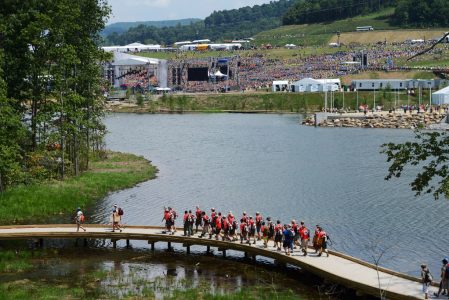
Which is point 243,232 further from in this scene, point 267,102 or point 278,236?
point 267,102

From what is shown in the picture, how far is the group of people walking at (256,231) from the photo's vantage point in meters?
44.9

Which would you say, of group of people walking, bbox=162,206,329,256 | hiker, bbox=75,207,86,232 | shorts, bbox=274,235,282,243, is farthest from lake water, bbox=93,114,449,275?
hiker, bbox=75,207,86,232

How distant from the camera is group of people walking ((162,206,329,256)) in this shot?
44.9m

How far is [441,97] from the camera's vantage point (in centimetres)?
16075

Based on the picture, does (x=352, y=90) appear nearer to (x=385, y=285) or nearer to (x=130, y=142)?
(x=130, y=142)

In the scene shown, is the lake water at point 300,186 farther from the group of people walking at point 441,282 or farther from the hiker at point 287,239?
the group of people walking at point 441,282

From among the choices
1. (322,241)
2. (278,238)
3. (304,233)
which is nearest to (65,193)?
(278,238)

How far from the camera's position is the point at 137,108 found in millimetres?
195000

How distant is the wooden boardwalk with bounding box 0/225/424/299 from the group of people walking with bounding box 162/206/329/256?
1.78ft

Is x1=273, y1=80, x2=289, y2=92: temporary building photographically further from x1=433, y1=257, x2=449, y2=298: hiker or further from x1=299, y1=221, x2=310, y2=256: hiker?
x1=433, y1=257, x2=449, y2=298: hiker

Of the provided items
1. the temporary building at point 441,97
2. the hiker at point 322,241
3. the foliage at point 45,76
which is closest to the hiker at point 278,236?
the hiker at point 322,241

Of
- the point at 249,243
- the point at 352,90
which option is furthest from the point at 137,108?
the point at 249,243

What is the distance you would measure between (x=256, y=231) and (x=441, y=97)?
389 feet

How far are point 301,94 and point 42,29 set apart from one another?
120869mm
